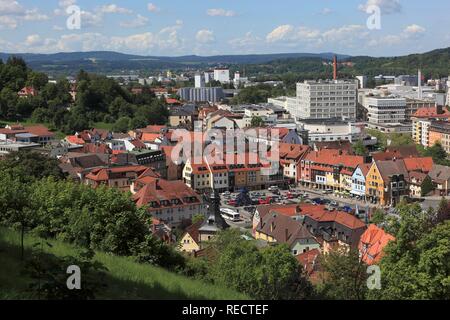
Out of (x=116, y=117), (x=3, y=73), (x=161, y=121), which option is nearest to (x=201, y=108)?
(x=161, y=121)

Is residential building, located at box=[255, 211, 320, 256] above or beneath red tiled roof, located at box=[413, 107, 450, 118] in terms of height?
beneath

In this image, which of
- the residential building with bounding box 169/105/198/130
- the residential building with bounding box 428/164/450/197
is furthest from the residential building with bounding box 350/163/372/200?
the residential building with bounding box 169/105/198/130

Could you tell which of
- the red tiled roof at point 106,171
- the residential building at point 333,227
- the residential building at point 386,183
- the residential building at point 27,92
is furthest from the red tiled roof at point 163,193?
the residential building at point 27,92

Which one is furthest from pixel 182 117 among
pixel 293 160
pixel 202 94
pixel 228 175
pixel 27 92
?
pixel 202 94

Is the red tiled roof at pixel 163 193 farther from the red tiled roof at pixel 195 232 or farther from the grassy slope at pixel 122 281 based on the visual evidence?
the grassy slope at pixel 122 281

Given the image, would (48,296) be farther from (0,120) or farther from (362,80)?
(362,80)

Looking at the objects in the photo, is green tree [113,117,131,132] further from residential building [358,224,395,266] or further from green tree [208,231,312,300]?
green tree [208,231,312,300]
